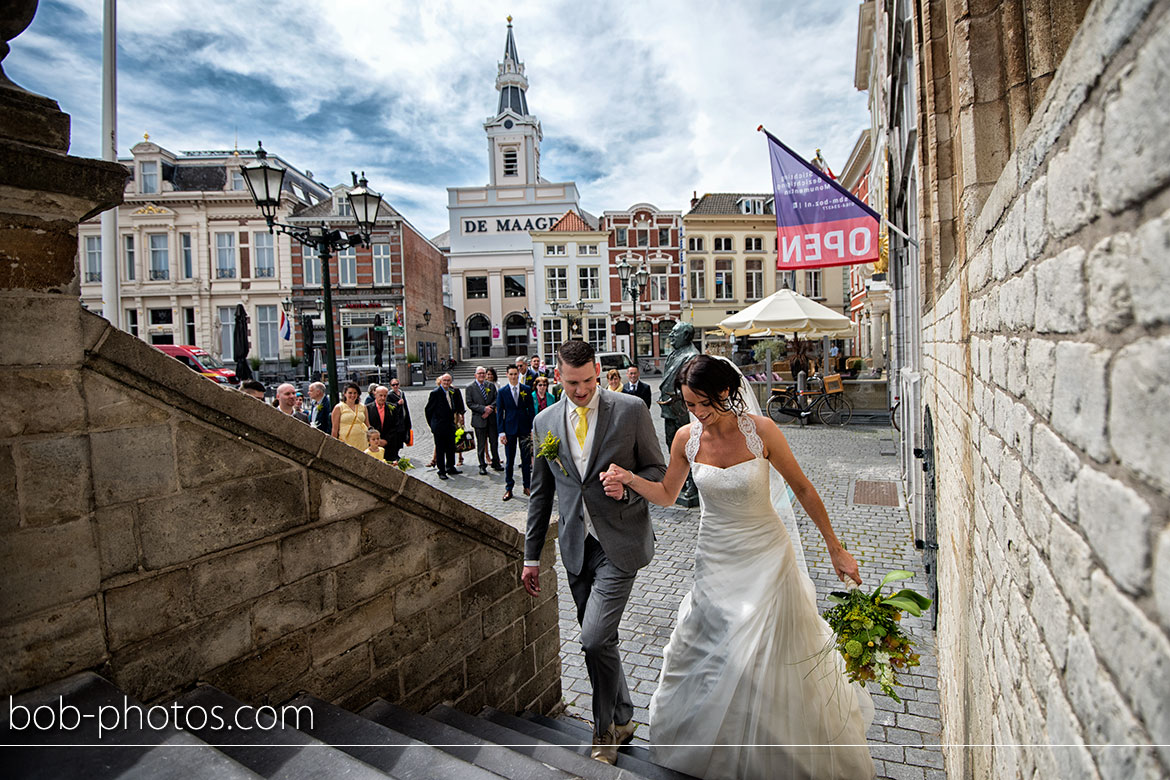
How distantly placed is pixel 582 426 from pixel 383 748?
176 cm

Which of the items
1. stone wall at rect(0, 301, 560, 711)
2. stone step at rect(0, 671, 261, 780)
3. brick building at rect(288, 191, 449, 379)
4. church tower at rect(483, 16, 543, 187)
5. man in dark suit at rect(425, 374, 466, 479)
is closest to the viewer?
stone step at rect(0, 671, 261, 780)

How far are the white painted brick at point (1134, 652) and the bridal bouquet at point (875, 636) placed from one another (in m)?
1.96

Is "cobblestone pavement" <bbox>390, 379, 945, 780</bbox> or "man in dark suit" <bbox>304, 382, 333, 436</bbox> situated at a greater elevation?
"man in dark suit" <bbox>304, 382, 333, 436</bbox>

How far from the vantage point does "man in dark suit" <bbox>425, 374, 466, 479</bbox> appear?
10426 mm

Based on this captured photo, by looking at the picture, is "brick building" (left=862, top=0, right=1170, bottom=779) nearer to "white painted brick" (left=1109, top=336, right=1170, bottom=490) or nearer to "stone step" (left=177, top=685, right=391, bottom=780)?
"white painted brick" (left=1109, top=336, right=1170, bottom=490)

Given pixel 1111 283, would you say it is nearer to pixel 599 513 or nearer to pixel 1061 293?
pixel 1061 293

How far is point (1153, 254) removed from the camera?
0.73 m

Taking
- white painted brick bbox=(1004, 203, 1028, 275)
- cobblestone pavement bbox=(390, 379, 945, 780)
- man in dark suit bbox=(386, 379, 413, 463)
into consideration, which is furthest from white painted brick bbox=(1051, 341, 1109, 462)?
man in dark suit bbox=(386, 379, 413, 463)

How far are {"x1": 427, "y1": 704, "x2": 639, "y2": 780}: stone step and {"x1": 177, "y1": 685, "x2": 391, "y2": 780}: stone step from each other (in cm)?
96

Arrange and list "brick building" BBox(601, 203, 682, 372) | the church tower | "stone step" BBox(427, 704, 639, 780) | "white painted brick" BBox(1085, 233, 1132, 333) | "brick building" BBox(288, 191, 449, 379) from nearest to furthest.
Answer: "white painted brick" BBox(1085, 233, 1132, 333) → "stone step" BBox(427, 704, 639, 780) → "brick building" BBox(288, 191, 449, 379) → "brick building" BBox(601, 203, 682, 372) → the church tower

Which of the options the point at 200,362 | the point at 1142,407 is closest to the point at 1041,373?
the point at 1142,407

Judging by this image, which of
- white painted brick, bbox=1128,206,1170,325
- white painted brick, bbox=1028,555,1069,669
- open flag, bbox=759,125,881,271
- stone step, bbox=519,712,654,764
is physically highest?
open flag, bbox=759,125,881,271

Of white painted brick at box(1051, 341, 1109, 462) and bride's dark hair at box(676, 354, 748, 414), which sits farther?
bride's dark hair at box(676, 354, 748, 414)

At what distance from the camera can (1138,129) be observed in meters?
0.76
